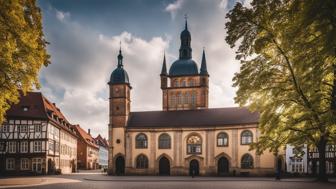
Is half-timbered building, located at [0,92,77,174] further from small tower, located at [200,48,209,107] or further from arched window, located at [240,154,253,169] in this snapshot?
arched window, located at [240,154,253,169]

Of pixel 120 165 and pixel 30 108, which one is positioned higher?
pixel 30 108

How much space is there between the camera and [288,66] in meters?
17.8

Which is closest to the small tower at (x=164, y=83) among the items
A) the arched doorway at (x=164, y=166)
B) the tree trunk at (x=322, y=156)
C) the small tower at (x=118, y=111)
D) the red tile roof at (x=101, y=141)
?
the small tower at (x=118, y=111)

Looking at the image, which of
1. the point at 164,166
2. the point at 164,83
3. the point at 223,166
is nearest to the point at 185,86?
the point at 164,83

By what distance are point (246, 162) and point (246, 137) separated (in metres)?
3.20

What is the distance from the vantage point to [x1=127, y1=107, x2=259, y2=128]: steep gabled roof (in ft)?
169

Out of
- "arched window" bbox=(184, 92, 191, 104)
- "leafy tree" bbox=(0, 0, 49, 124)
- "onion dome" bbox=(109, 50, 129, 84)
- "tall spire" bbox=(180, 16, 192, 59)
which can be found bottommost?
"leafy tree" bbox=(0, 0, 49, 124)

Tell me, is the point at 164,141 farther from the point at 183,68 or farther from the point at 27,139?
the point at 27,139

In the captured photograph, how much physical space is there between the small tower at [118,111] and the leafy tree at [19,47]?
38.4m

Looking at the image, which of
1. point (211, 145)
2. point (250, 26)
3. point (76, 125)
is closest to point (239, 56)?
point (250, 26)

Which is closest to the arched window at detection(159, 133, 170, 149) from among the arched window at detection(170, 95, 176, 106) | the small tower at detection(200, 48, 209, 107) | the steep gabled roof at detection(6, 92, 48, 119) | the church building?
the church building

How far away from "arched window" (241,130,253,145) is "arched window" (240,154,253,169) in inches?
70.5

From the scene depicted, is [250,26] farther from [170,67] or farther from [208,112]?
[170,67]

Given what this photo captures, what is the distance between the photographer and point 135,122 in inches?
2212
